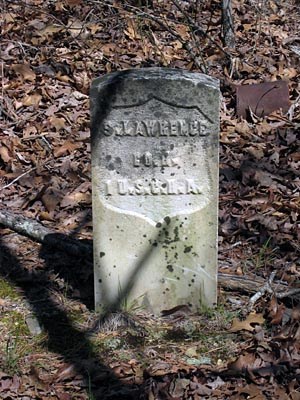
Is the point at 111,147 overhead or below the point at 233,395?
overhead

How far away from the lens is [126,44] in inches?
368

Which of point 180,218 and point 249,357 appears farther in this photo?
point 180,218

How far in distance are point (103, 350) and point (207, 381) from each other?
709mm

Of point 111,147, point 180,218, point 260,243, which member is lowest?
point 260,243

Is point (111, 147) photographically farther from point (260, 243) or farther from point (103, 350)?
point (260, 243)

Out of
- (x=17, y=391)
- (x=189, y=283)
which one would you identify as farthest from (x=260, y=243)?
(x=17, y=391)

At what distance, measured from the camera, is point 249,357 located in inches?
167

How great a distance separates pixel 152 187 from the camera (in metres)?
4.64

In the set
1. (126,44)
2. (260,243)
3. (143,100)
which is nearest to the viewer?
(143,100)

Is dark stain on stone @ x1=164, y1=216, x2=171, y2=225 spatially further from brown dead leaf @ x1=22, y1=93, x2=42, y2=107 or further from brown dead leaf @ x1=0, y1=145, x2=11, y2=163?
brown dead leaf @ x1=22, y1=93, x2=42, y2=107

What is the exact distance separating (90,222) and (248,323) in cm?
202

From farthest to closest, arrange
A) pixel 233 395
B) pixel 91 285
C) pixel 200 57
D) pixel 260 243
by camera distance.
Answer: pixel 200 57, pixel 260 243, pixel 91 285, pixel 233 395

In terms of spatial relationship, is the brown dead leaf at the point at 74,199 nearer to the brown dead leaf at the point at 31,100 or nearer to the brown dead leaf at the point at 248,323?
the brown dead leaf at the point at 31,100

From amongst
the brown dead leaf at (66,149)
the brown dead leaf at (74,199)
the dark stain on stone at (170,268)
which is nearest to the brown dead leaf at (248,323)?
the dark stain on stone at (170,268)
